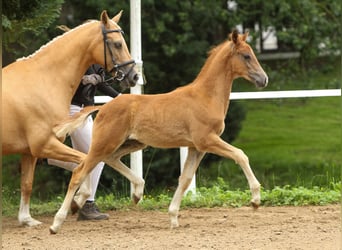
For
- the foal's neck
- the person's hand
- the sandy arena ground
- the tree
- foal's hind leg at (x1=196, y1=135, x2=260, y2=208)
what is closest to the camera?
the sandy arena ground

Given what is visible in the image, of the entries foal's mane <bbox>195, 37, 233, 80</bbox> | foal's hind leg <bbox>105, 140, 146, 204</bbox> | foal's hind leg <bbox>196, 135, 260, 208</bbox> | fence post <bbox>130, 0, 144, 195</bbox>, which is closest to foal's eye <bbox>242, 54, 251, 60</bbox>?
foal's mane <bbox>195, 37, 233, 80</bbox>

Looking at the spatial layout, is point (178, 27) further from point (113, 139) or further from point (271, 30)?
point (113, 139)

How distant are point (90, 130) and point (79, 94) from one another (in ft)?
1.31

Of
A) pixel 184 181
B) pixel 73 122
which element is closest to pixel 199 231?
pixel 184 181

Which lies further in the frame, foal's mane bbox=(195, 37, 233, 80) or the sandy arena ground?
foal's mane bbox=(195, 37, 233, 80)

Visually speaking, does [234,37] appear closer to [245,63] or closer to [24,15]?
[245,63]

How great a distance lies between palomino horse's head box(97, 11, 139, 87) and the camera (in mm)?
8266

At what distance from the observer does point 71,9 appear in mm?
15672

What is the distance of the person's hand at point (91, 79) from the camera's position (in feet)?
28.5

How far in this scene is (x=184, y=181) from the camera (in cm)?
797

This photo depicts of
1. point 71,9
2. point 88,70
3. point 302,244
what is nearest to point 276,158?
point 71,9

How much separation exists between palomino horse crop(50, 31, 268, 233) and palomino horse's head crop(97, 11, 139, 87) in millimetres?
340

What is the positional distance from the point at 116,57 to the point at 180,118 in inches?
39.0

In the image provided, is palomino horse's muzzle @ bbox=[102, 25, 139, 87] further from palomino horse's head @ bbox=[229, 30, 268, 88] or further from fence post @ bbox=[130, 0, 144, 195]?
fence post @ bbox=[130, 0, 144, 195]
